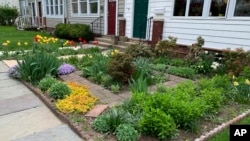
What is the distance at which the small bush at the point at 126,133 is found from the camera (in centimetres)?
267

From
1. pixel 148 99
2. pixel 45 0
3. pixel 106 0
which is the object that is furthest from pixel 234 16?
pixel 45 0

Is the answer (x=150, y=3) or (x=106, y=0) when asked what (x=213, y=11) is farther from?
(x=106, y=0)

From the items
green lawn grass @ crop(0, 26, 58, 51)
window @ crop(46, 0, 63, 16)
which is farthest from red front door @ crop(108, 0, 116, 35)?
window @ crop(46, 0, 63, 16)

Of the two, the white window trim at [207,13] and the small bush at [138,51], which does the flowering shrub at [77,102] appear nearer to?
the small bush at [138,51]

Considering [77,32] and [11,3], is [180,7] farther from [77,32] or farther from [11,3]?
[11,3]

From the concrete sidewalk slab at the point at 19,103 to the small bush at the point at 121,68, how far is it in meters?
1.62

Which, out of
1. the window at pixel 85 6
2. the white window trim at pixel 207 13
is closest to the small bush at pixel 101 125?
Result: the white window trim at pixel 207 13

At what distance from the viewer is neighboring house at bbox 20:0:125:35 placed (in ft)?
Answer: 36.9

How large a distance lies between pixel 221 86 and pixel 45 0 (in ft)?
60.7

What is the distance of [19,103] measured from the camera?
13.3 feet

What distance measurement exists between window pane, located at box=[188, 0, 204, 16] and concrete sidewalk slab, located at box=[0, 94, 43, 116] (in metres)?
5.71

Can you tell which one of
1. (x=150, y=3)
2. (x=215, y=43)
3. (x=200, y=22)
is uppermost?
(x=150, y=3)

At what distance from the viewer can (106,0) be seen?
37.7 ft

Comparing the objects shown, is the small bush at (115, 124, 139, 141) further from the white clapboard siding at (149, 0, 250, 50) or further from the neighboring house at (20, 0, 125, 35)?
the neighboring house at (20, 0, 125, 35)
